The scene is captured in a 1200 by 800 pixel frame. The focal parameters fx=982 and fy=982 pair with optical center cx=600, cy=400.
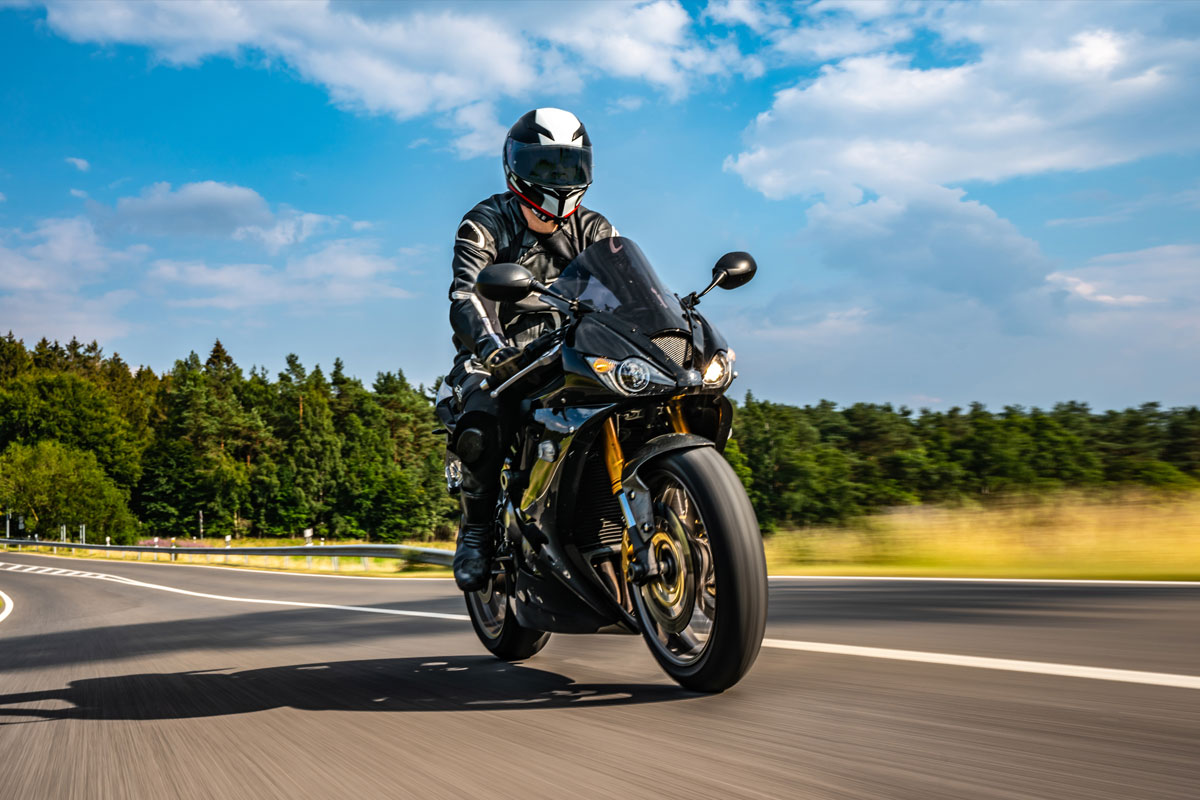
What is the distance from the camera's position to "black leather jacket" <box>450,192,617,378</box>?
16.4ft

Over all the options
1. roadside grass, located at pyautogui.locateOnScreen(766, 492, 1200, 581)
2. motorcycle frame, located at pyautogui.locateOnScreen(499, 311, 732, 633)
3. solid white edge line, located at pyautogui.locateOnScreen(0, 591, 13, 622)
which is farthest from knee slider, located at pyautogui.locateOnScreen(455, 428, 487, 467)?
solid white edge line, located at pyautogui.locateOnScreen(0, 591, 13, 622)

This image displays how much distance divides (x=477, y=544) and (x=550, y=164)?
1911mm

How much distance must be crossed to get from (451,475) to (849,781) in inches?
128

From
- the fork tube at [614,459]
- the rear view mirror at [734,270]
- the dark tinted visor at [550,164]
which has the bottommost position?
the fork tube at [614,459]

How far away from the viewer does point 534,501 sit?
4188 mm

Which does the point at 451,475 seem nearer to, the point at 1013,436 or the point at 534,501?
the point at 534,501

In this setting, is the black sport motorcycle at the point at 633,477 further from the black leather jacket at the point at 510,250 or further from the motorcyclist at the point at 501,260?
the black leather jacket at the point at 510,250

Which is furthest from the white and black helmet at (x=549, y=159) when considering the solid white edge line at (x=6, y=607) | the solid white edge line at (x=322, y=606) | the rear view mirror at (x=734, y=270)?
the solid white edge line at (x=6, y=607)

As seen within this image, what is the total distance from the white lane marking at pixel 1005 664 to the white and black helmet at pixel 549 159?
7.90ft

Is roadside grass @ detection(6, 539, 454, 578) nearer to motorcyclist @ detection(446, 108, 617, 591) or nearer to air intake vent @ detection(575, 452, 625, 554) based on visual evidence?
motorcyclist @ detection(446, 108, 617, 591)

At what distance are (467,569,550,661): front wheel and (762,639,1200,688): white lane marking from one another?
1.16m

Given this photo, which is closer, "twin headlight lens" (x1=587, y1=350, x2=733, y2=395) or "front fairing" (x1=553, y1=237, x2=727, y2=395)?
"twin headlight lens" (x1=587, y1=350, x2=733, y2=395)

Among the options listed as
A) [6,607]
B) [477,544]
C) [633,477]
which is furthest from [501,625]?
[6,607]

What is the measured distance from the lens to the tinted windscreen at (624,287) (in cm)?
382
